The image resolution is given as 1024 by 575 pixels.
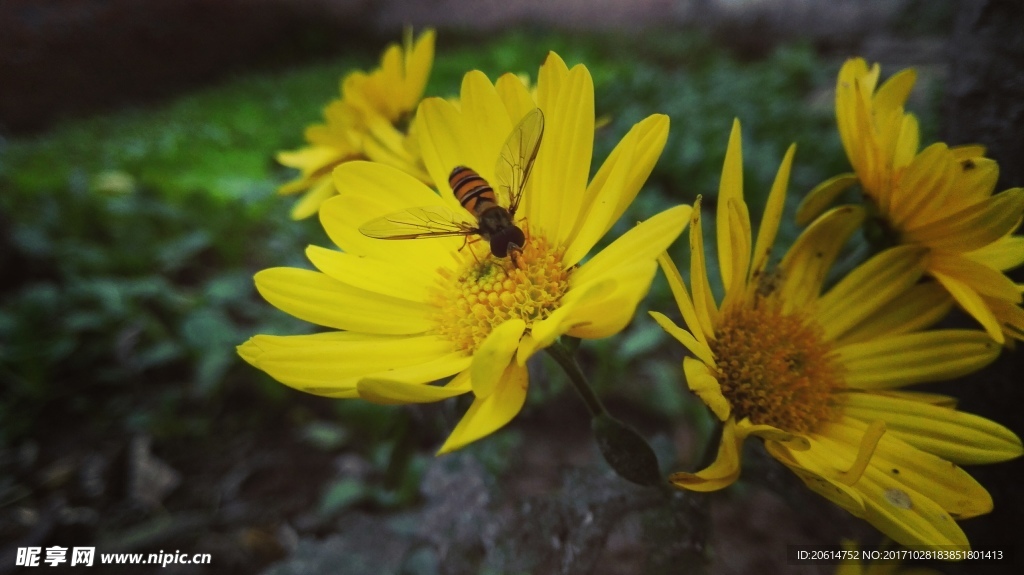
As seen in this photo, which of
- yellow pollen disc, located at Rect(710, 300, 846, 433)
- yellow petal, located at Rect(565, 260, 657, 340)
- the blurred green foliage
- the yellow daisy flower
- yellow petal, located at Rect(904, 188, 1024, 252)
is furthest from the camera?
the blurred green foliage

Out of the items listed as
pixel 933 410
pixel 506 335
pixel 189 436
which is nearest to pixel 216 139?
pixel 189 436

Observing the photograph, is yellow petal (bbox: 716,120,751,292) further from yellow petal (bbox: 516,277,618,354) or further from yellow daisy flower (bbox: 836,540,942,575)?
yellow daisy flower (bbox: 836,540,942,575)

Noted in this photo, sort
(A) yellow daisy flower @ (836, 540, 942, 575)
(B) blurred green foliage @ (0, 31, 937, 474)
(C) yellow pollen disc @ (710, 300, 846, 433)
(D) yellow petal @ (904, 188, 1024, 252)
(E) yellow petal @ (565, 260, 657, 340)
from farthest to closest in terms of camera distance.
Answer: (B) blurred green foliage @ (0, 31, 937, 474), (A) yellow daisy flower @ (836, 540, 942, 575), (C) yellow pollen disc @ (710, 300, 846, 433), (D) yellow petal @ (904, 188, 1024, 252), (E) yellow petal @ (565, 260, 657, 340)

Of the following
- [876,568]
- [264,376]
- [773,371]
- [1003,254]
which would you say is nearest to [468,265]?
[773,371]

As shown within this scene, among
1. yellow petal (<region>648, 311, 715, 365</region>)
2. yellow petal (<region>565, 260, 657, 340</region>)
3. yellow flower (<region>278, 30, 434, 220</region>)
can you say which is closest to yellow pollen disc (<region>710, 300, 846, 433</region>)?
yellow petal (<region>648, 311, 715, 365</region>)

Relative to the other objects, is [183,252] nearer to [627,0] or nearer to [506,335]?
[506,335]

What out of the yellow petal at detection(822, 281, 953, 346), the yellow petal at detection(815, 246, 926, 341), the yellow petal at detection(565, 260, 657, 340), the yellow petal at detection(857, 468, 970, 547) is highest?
the yellow petal at detection(565, 260, 657, 340)
